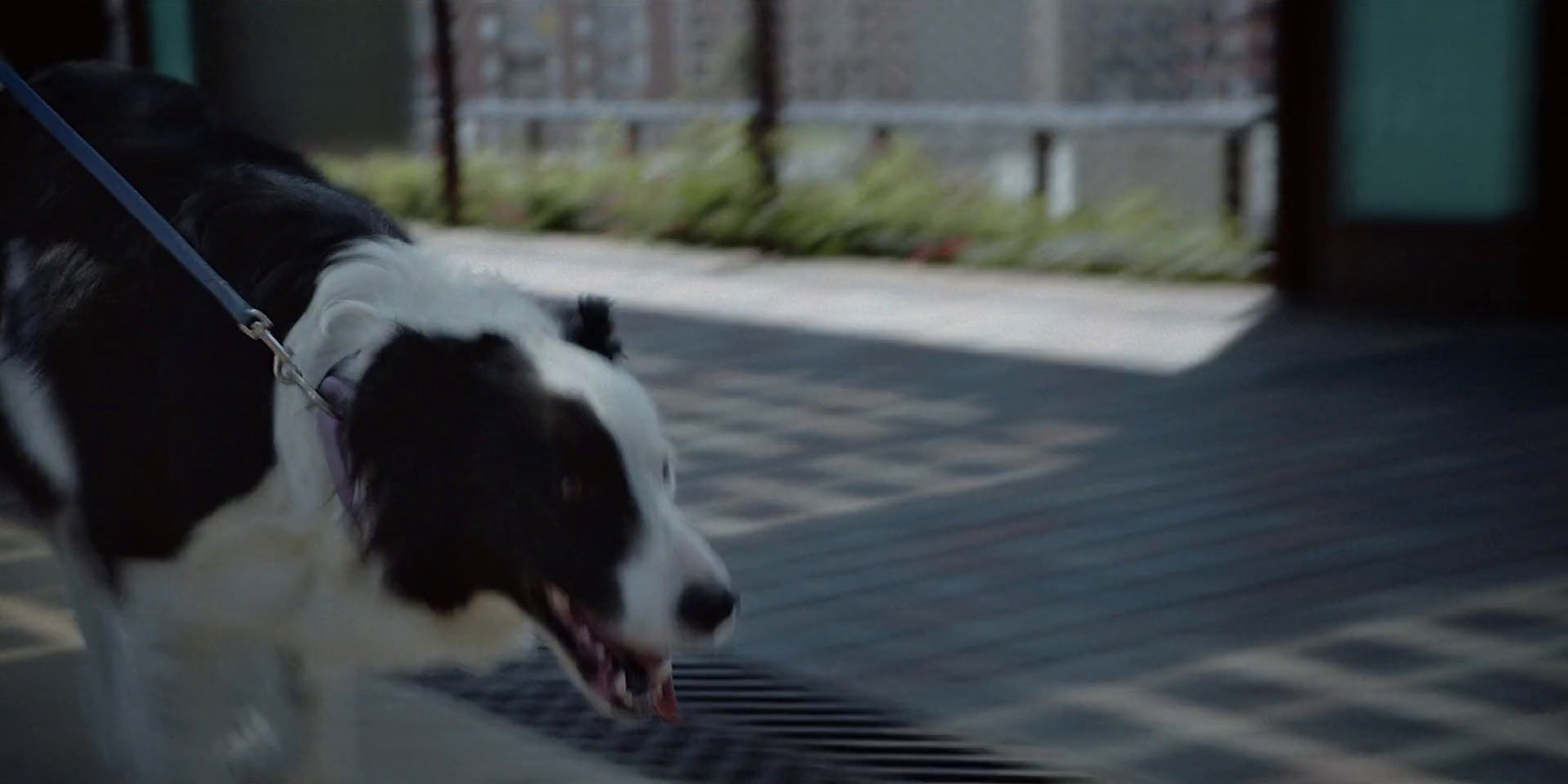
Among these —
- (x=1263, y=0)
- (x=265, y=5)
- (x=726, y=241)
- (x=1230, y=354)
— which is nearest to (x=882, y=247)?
(x=726, y=241)

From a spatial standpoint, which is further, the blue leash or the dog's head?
the blue leash

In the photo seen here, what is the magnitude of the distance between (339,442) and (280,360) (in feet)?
0.60

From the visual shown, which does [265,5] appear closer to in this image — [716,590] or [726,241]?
[726,241]

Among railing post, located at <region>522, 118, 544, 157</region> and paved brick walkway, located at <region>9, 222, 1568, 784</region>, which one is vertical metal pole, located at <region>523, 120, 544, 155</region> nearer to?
railing post, located at <region>522, 118, 544, 157</region>

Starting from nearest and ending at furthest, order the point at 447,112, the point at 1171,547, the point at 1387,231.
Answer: the point at 1171,547 → the point at 1387,231 → the point at 447,112

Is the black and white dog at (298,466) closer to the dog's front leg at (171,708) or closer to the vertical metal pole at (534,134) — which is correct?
the dog's front leg at (171,708)

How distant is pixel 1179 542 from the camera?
5168 mm

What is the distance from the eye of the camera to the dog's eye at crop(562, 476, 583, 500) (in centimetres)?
264

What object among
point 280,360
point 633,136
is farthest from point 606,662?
point 633,136

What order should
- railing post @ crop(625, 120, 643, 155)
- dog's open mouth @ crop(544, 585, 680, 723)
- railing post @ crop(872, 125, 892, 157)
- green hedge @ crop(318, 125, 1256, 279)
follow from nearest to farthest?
1. dog's open mouth @ crop(544, 585, 680, 723)
2. green hedge @ crop(318, 125, 1256, 279)
3. railing post @ crop(872, 125, 892, 157)
4. railing post @ crop(625, 120, 643, 155)

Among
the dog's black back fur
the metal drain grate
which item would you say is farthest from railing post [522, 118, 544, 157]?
the dog's black back fur

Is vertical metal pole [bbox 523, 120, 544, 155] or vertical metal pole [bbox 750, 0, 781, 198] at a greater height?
vertical metal pole [bbox 750, 0, 781, 198]

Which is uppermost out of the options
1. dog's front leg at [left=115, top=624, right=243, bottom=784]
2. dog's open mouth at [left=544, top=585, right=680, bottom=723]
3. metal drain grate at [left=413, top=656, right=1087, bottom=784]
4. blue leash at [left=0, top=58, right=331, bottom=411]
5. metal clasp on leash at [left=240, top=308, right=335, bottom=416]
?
blue leash at [left=0, top=58, right=331, bottom=411]

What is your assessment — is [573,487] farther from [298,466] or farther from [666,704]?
[298,466]
